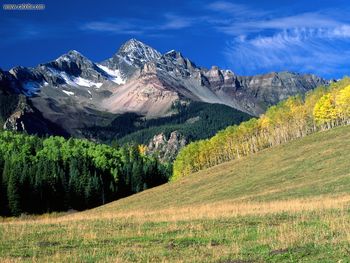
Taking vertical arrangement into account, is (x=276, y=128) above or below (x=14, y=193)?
above

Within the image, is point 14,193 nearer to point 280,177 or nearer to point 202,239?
point 280,177

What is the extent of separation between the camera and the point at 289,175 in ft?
214

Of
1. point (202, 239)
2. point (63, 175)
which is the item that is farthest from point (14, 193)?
point (202, 239)

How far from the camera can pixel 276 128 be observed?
148 metres

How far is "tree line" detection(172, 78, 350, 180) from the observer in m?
124

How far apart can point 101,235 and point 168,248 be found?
6.19 m

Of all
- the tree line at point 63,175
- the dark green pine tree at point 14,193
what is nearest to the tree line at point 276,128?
the tree line at point 63,175

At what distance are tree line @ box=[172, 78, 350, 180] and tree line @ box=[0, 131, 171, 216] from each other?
1791 centimetres

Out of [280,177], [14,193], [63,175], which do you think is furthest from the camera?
[63,175]

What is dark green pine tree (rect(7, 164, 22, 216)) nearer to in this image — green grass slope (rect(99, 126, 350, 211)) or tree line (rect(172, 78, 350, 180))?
green grass slope (rect(99, 126, 350, 211))

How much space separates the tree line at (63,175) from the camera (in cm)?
10256

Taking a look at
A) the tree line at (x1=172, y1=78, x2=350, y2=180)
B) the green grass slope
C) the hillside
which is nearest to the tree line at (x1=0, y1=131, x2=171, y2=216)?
the tree line at (x1=172, y1=78, x2=350, y2=180)

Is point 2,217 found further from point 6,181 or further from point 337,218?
point 337,218

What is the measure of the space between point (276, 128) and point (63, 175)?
6875cm
